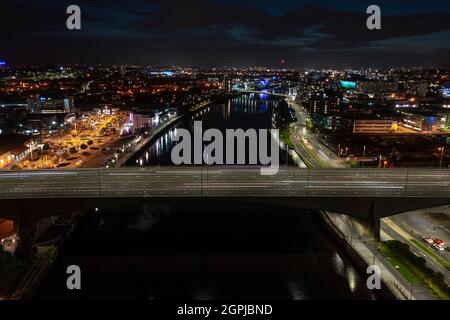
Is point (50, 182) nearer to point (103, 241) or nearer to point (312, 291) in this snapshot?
point (103, 241)

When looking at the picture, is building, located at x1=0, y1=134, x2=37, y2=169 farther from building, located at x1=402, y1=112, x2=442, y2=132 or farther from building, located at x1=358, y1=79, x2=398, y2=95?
building, located at x1=358, y1=79, x2=398, y2=95

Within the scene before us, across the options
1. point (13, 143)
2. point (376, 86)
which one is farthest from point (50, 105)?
point (376, 86)

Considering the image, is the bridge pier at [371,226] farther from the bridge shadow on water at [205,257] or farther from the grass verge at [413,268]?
the bridge shadow on water at [205,257]

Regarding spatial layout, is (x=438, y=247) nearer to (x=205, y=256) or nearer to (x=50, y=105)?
(x=205, y=256)

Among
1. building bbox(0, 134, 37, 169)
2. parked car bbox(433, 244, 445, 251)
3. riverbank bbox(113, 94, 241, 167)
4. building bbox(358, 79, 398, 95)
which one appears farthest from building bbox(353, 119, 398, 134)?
building bbox(358, 79, 398, 95)

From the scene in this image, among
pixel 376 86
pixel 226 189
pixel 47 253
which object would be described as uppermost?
pixel 376 86

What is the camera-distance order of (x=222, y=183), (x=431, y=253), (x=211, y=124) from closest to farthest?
(x=431, y=253)
(x=222, y=183)
(x=211, y=124)

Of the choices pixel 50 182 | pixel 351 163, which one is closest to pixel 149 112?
pixel 351 163
